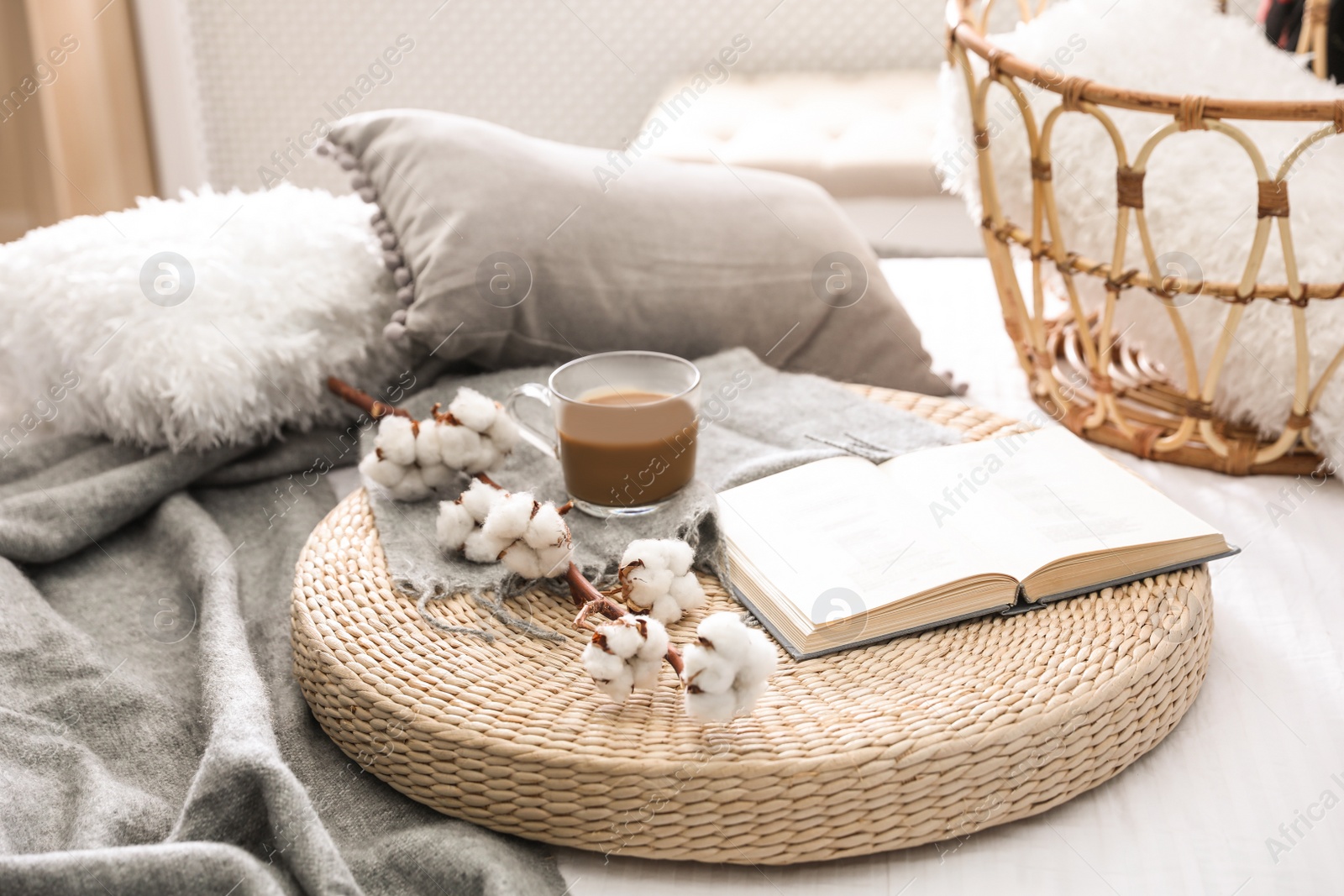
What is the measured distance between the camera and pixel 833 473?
848 mm

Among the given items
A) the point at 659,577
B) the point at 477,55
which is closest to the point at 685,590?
the point at 659,577

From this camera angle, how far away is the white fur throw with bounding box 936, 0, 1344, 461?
0.91m

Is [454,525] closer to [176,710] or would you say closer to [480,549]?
[480,549]

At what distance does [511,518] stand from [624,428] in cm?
13

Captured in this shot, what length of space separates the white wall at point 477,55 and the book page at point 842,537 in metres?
1.96

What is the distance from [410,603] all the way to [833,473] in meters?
0.34

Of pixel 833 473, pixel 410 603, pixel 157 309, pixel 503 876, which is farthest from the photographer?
pixel 157 309

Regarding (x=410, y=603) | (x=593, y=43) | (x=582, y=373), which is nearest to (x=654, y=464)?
(x=582, y=373)

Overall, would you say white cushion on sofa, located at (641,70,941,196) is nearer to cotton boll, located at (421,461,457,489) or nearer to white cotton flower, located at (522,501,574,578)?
cotton boll, located at (421,461,457,489)

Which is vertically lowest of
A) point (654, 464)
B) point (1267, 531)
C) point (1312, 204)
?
point (1267, 531)

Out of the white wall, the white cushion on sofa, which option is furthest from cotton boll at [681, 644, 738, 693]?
the white wall

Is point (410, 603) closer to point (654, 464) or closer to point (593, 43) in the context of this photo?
point (654, 464)

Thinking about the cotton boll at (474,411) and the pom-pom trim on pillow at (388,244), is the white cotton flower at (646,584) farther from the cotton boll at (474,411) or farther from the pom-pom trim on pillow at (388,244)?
the pom-pom trim on pillow at (388,244)

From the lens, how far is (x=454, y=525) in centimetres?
77
